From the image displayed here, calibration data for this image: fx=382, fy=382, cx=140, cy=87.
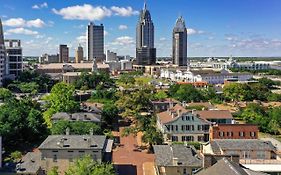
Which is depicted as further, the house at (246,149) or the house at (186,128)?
the house at (186,128)

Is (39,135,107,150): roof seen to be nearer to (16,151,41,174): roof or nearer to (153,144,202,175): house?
(16,151,41,174): roof

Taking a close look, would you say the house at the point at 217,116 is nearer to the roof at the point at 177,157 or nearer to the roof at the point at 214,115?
the roof at the point at 214,115

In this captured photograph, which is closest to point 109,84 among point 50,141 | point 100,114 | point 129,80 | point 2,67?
point 129,80

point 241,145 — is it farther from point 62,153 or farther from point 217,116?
point 62,153

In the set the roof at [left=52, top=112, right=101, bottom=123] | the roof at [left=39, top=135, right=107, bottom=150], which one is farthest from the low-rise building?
the roof at [left=39, top=135, right=107, bottom=150]

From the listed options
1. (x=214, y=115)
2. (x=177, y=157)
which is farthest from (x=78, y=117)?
(x=177, y=157)

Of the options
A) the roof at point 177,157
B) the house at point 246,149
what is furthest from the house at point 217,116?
the roof at point 177,157

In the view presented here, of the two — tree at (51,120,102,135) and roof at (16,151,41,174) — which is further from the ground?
tree at (51,120,102,135)
